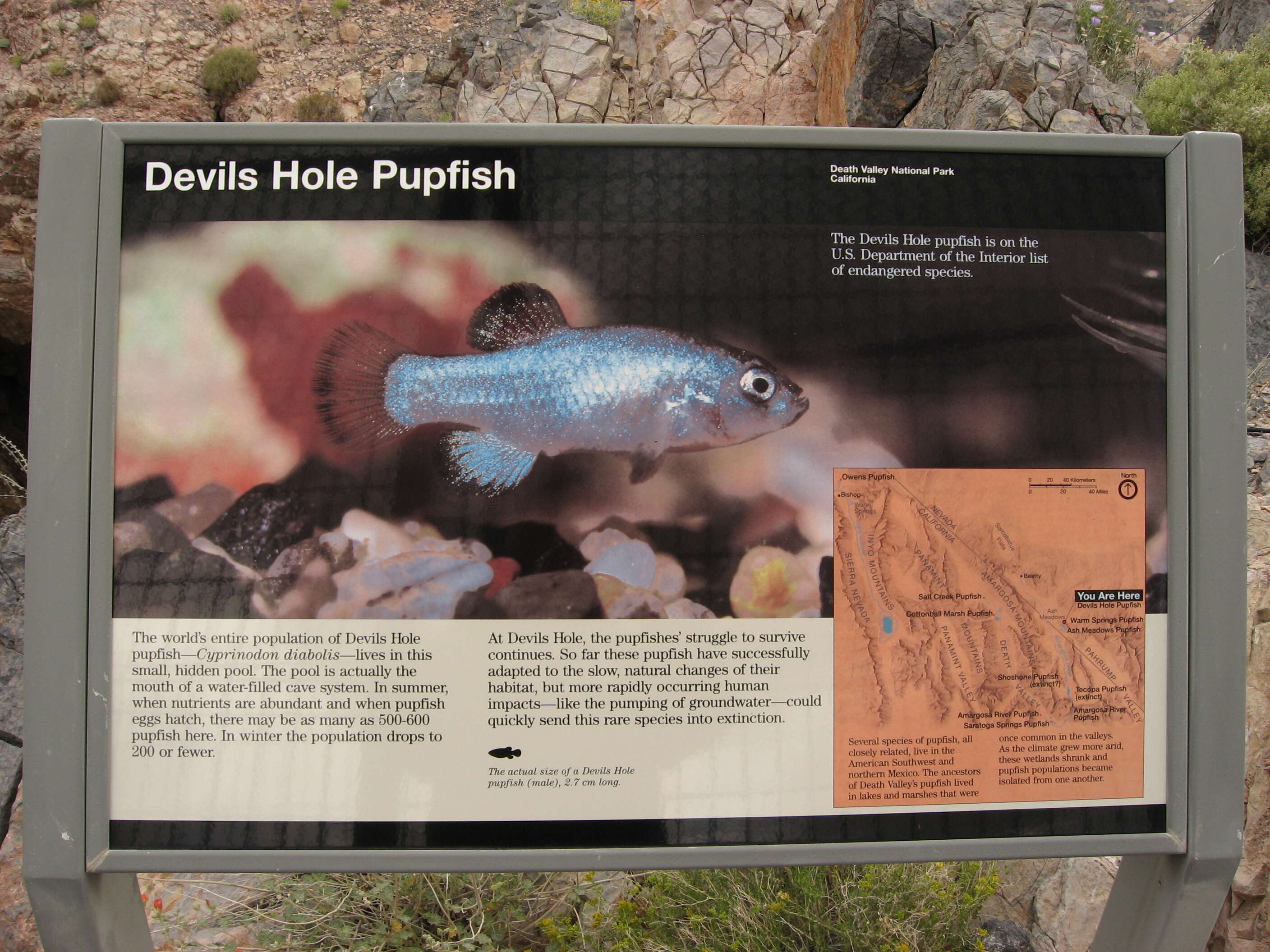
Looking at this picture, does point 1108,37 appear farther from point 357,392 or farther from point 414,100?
point 357,392

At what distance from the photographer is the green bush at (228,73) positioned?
47.9 ft

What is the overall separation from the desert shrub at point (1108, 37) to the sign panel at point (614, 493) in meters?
9.82

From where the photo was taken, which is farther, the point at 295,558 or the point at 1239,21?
the point at 1239,21

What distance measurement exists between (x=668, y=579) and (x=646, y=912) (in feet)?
5.72

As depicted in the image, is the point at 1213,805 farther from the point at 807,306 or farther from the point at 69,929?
the point at 69,929

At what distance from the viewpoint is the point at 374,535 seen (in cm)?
169

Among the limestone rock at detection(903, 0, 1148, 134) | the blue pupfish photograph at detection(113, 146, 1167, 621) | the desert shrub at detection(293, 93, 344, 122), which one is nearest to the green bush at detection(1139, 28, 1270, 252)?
the limestone rock at detection(903, 0, 1148, 134)

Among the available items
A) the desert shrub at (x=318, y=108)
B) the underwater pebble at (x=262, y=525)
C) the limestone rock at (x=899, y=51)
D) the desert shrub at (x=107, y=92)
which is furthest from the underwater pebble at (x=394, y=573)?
the desert shrub at (x=107, y=92)

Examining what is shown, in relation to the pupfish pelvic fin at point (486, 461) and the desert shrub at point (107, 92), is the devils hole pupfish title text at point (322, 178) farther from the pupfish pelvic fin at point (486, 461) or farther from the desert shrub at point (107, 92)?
the desert shrub at point (107, 92)

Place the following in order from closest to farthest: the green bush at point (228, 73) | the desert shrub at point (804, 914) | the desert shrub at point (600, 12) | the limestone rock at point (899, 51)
A: the desert shrub at point (804, 914), the limestone rock at point (899, 51), the desert shrub at point (600, 12), the green bush at point (228, 73)

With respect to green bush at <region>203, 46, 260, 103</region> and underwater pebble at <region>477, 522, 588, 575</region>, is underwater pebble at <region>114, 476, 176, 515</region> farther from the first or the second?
green bush at <region>203, 46, 260, 103</region>

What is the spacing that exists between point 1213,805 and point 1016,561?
0.72 meters

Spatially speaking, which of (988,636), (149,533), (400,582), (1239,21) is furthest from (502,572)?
(1239,21)

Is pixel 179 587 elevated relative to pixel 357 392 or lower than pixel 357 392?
lower
